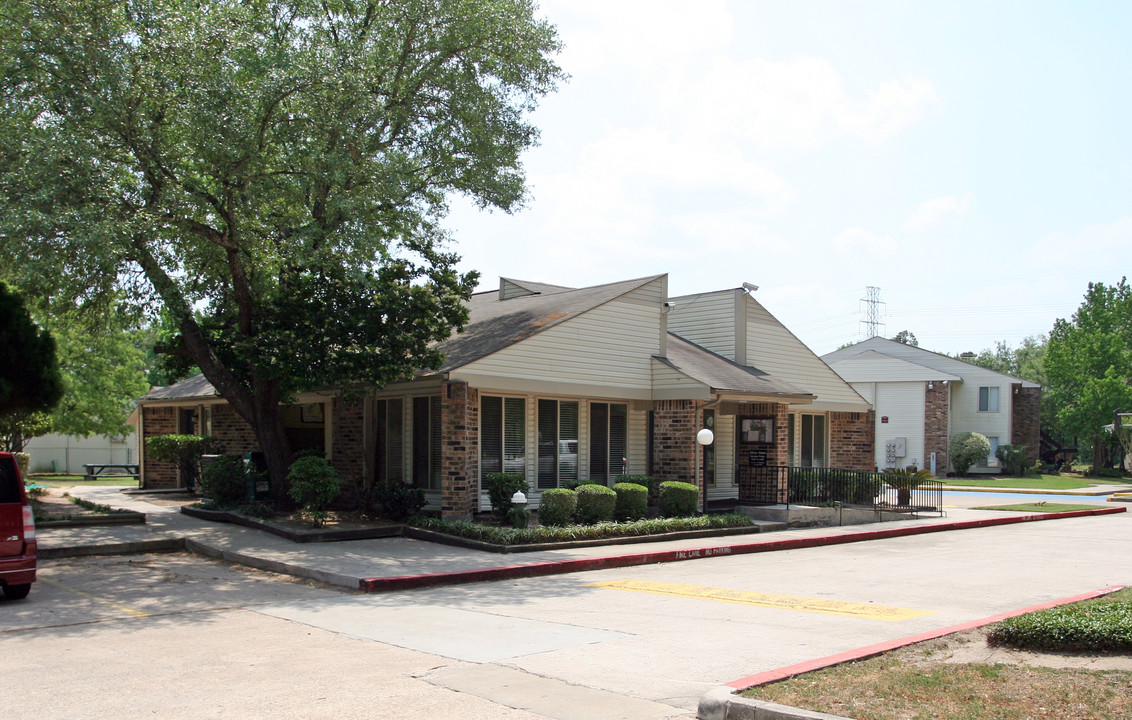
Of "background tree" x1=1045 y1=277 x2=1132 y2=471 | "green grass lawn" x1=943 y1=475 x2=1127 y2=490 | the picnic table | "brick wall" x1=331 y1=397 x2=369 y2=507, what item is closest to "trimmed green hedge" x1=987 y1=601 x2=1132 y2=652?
"brick wall" x1=331 y1=397 x2=369 y2=507

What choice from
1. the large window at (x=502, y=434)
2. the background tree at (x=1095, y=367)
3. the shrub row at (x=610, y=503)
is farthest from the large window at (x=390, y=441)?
the background tree at (x=1095, y=367)

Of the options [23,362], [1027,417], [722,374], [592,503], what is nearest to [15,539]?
[23,362]

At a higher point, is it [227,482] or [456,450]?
[456,450]

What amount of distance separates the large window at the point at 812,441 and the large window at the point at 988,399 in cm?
2347

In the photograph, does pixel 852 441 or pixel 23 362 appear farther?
pixel 852 441

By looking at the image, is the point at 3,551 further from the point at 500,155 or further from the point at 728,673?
the point at 500,155

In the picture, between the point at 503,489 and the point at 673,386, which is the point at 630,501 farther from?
the point at 673,386

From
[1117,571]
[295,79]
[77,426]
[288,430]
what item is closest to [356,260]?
[295,79]

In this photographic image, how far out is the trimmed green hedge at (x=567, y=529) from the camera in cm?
1477

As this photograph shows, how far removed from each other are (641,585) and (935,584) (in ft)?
12.6

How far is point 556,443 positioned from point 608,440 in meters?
1.39

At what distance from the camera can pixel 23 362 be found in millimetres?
15930

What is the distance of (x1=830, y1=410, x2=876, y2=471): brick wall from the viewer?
83.3 feet

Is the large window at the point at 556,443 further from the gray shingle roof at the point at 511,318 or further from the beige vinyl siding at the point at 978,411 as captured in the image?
the beige vinyl siding at the point at 978,411
